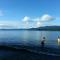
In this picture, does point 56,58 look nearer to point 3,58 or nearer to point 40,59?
point 40,59

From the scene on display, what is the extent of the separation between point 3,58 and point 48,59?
4302 mm

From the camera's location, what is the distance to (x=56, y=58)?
16.9m

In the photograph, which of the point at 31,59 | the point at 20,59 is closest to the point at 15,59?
the point at 20,59

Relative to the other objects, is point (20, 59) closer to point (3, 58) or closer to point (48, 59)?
point (3, 58)

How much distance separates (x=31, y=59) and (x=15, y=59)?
1.51 m

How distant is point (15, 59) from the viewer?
16.2 metres

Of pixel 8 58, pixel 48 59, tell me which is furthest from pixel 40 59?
pixel 8 58

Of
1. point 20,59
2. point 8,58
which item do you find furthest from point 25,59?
point 8,58

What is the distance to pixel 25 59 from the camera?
1617 centimetres

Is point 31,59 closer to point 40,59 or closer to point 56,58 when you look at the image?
point 40,59

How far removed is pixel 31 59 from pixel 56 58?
2.59m

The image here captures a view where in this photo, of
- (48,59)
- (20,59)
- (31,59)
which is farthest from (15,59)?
(48,59)

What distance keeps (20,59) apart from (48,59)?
8.81 ft

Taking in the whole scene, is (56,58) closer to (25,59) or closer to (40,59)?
(40,59)
